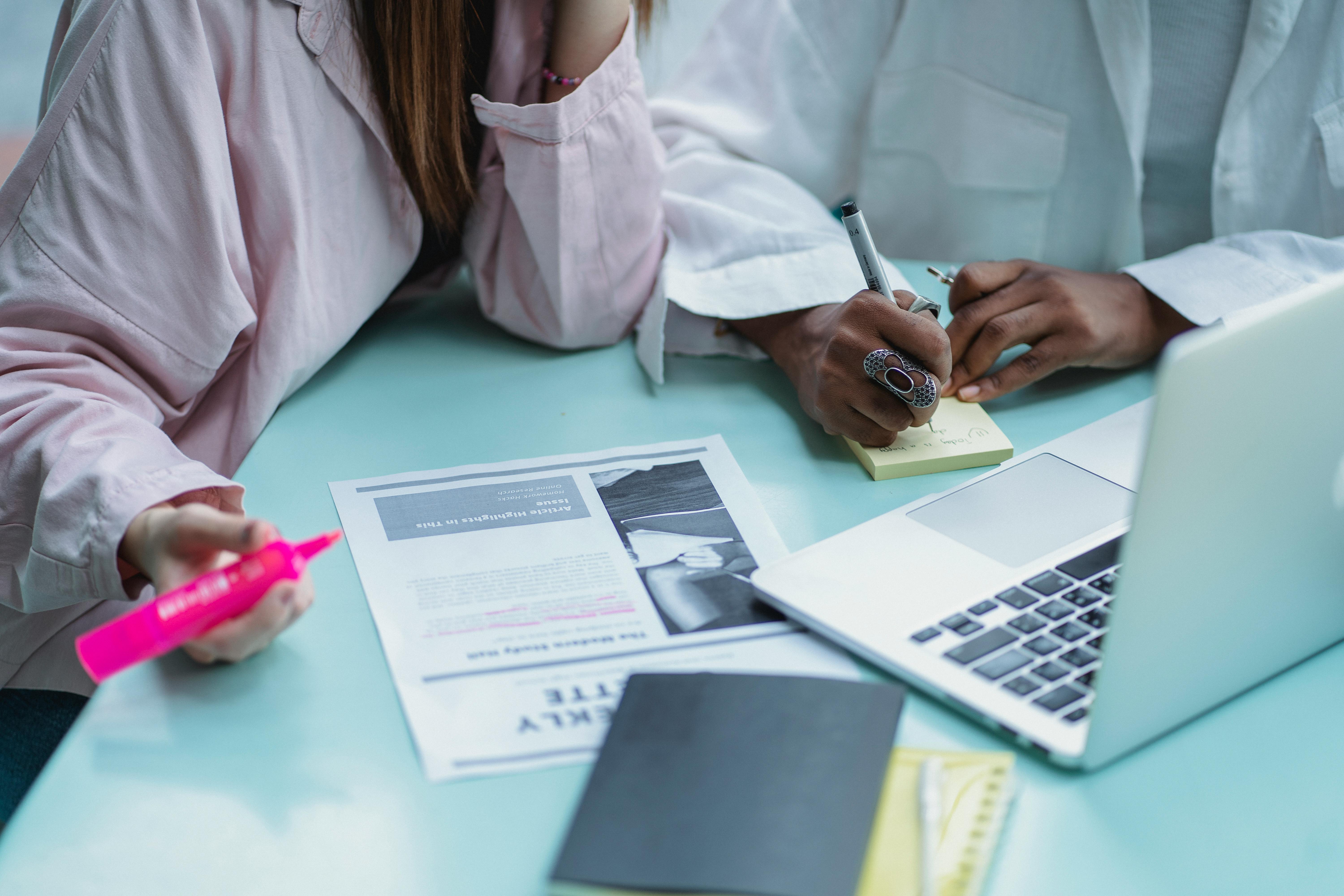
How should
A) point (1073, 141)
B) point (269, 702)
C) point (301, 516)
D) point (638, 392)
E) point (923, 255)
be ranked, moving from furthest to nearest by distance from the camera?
point (923, 255), point (1073, 141), point (638, 392), point (301, 516), point (269, 702)

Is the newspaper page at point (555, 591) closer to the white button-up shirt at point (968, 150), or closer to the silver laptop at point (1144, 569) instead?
the silver laptop at point (1144, 569)

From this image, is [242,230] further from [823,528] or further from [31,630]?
[823,528]

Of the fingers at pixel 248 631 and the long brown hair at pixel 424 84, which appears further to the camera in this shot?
the long brown hair at pixel 424 84

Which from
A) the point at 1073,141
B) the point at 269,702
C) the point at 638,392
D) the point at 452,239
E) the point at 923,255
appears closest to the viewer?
the point at 269,702

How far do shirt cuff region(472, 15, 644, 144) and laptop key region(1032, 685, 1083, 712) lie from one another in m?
0.55

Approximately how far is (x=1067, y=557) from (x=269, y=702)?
429mm

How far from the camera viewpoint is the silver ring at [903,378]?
691 millimetres

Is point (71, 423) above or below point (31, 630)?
above

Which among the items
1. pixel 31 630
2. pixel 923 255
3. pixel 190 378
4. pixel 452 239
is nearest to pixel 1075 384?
pixel 923 255

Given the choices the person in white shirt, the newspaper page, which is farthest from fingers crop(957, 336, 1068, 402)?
the newspaper page

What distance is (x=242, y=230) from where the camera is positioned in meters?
0.71

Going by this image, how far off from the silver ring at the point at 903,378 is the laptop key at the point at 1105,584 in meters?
0.18

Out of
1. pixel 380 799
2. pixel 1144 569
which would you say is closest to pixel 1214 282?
pixel 1144 569

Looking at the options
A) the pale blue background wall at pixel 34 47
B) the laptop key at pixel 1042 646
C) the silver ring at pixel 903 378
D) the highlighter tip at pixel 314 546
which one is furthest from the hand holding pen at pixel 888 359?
the pale blue background wall at pixel 34 47
